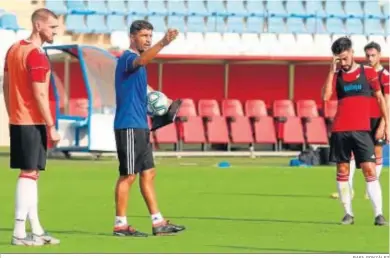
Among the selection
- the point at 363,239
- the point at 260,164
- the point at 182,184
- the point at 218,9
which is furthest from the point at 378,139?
the point at 218,9

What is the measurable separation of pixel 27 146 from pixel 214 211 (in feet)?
14.1

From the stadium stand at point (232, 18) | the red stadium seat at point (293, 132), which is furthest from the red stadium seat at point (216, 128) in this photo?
the stadium stand at point (232, 18)

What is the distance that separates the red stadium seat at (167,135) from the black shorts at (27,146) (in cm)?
2003

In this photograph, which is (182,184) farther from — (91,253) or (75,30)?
(75,30)

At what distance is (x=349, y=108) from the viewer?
44.0 ft

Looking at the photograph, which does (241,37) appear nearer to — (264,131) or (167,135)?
(264,131)

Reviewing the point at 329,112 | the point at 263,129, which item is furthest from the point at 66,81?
the point at 329,112

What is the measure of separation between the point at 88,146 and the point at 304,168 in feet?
17.6

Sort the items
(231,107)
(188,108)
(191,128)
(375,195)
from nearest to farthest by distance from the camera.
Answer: (375,195), (191,128), (188,108), (231,107)

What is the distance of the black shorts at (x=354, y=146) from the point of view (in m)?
13.3

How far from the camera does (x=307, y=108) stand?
3306 centimetres

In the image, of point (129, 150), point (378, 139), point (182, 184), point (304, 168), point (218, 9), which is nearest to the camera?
point (129, 150)

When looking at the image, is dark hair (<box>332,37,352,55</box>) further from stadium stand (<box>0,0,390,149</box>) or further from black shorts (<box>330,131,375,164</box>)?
stadium stand (<box>0,0,390,149</box>)

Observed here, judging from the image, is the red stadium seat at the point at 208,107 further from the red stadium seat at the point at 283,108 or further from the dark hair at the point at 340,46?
the dark hair at the point at 340,46
